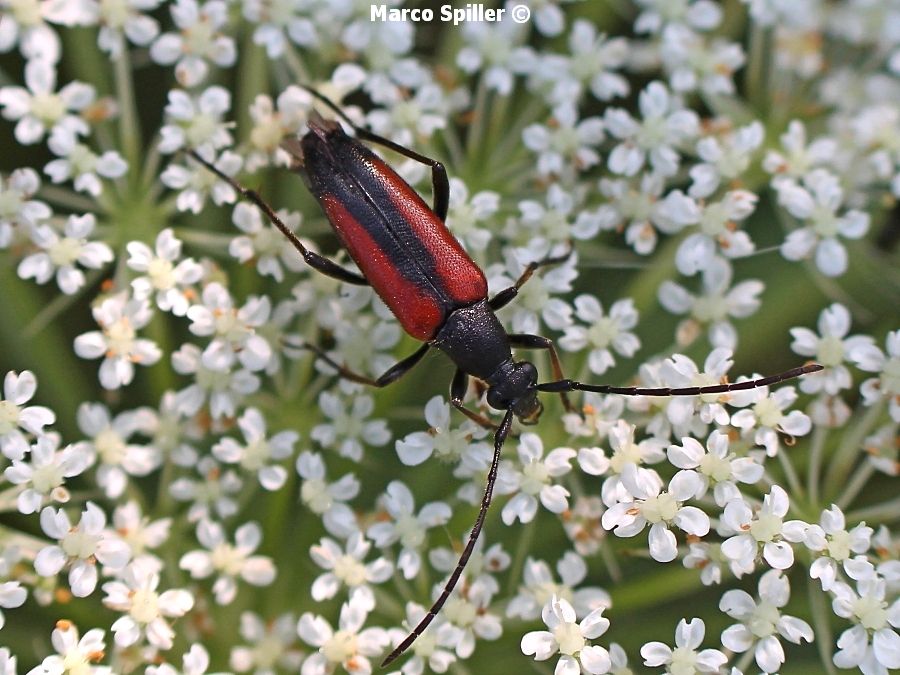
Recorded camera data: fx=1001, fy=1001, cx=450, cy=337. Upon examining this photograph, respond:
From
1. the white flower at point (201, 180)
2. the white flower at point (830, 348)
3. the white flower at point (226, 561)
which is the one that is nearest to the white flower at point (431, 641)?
the white flower at point (226, 561)

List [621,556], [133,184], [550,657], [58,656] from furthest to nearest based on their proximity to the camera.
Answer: [133,184], [621,556], [550,657], [58,656]

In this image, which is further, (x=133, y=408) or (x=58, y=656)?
(x=133, y=408)

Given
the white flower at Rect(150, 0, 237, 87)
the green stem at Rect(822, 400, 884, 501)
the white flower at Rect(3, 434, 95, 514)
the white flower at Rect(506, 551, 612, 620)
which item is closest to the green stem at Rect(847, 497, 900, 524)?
the green stem at Rect(822, 400, 884, 501)

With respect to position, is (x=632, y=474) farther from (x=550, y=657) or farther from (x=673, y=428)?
(x=550, y=657)

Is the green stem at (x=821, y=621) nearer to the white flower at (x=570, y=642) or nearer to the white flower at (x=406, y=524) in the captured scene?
the white flower at (x=570, y=642)

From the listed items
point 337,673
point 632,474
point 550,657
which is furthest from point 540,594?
point 337,673

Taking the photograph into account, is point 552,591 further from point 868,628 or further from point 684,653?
point 868,628
